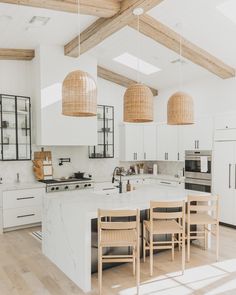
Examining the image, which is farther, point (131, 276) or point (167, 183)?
point (167, 183)

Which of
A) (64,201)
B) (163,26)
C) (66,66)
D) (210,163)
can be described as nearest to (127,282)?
(64,201)

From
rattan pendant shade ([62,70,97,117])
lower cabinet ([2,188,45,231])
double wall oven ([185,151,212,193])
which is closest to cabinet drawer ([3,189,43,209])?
lower cabinet ([2,188,45,231])

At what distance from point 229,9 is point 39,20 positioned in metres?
2.94

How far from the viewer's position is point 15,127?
227 inches

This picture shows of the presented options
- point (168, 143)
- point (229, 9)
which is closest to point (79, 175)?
point (168, 143)

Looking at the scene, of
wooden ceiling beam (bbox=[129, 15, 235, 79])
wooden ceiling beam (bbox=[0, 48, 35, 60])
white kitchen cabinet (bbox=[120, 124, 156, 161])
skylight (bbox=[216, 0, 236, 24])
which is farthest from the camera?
white kitchen cabinet (bbox=[120, 124, 156, 161])

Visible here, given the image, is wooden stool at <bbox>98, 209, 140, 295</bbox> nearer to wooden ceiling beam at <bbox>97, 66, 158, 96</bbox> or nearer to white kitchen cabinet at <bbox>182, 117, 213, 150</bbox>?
white kitchen cabinet at <bbox>182, 117, 213, 150</bbox>

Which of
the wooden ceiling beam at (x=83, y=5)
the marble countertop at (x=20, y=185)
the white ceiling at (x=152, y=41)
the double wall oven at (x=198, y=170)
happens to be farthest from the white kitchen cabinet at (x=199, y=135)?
the marble countertop at (x=20, y=185)

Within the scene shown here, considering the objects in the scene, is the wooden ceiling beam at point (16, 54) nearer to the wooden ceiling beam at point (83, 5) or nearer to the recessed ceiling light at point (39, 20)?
the recessed ceiling light at point (39, 20)

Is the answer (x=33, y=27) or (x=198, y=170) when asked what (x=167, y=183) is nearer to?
(x=198, y=170)

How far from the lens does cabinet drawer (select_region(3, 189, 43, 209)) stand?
521 cm

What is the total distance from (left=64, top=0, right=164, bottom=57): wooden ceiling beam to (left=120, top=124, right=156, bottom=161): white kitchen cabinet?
7.76 ft

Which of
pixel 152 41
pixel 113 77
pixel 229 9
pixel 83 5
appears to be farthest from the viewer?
pixel 113 77

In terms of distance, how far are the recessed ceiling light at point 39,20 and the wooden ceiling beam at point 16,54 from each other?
112cm
